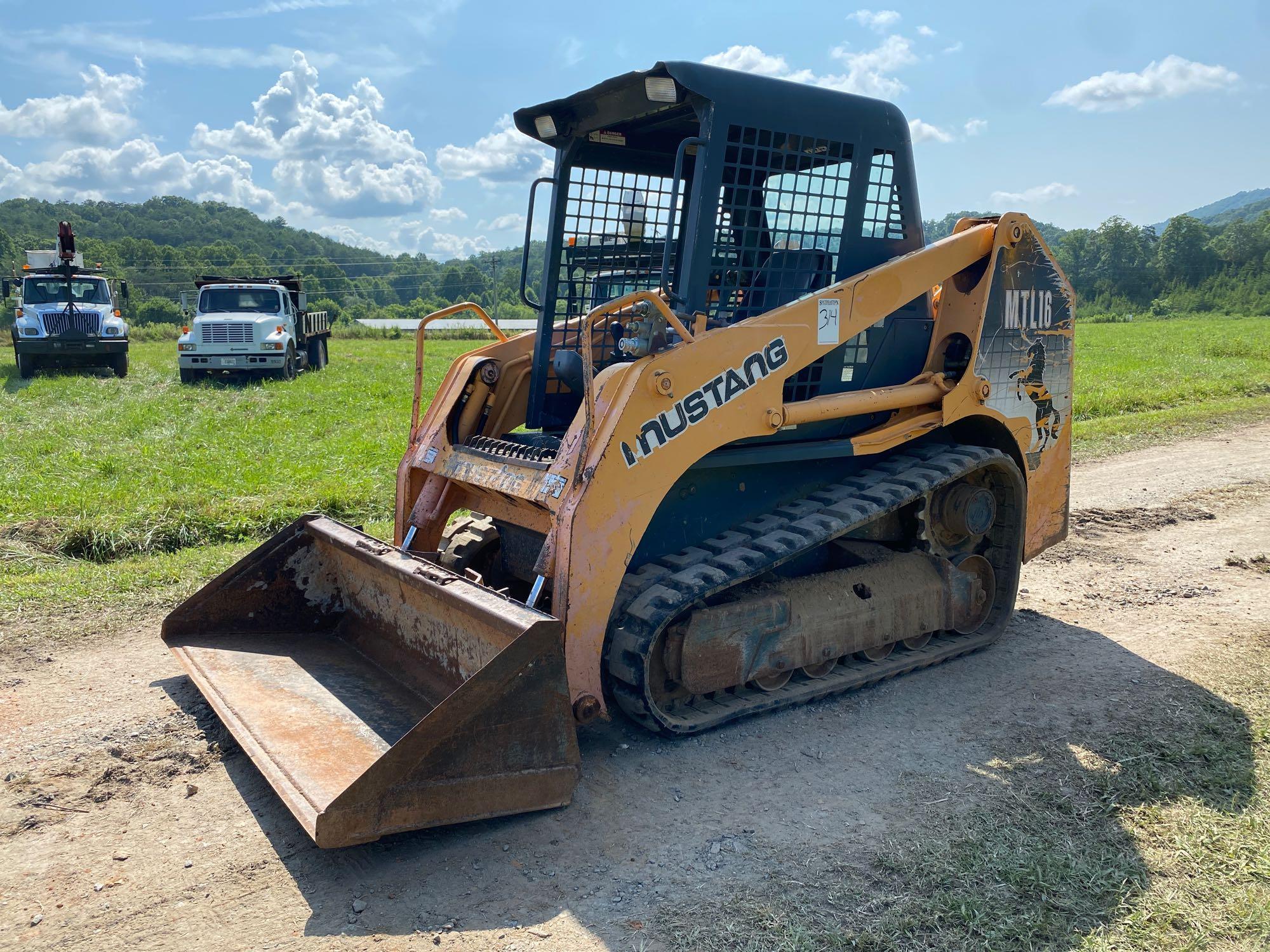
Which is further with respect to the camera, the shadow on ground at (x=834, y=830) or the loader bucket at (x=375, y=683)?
the loader bucket at (x=375, y=683)

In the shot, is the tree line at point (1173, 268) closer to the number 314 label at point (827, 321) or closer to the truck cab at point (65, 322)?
the truck cab at point (65, 322)

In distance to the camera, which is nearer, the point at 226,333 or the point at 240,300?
the point at 226,333

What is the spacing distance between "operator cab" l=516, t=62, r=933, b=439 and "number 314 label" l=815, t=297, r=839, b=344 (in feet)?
1.11

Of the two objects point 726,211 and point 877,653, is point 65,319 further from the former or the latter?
point 877,653

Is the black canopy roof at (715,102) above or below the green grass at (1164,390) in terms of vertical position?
above

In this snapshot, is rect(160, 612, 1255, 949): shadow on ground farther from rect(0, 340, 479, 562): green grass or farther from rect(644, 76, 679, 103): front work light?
rect(0, 340, 479, 562): green grass

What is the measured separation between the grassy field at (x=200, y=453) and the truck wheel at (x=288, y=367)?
2.01ft

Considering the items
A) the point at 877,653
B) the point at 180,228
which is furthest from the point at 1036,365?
the point at 180,228

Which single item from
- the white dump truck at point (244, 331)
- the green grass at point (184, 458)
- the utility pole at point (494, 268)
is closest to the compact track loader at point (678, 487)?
the green grass at point (184, 458)

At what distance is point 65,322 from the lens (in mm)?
21969

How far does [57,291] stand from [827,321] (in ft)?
73.0

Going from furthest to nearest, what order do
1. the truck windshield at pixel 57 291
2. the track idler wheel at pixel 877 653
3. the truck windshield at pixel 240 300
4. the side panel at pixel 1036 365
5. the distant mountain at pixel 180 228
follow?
the distant mountain at pixel 180 228, the truck windshield at pixel 57 291, the truck windshield at pixel 240 300, the side panel at pixel 1036 365, the track idler wheel at pixel 877 653

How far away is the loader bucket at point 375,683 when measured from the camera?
345cm

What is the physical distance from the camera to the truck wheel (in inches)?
848
